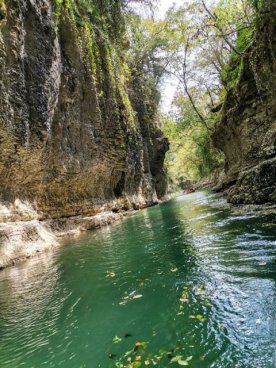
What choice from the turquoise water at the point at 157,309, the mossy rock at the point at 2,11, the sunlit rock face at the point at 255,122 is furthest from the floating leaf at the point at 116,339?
the mossy rock at the point at 2,11

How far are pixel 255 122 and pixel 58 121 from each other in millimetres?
9958

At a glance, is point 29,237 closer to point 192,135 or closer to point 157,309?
point 157,309

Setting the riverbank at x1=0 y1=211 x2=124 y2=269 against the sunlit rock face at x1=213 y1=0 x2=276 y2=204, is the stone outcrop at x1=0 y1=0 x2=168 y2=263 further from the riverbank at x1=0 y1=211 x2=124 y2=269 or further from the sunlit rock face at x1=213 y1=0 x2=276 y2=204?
the sunlit rock face at x1=213 y1=0 x2=276 y2=204

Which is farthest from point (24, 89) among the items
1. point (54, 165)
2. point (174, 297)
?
point (174, 297)

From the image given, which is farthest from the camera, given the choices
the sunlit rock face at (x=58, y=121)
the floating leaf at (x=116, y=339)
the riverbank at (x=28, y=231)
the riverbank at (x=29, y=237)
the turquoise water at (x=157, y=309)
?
the sunlit rock face at (x=58, y=121)

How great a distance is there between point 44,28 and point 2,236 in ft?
27.7

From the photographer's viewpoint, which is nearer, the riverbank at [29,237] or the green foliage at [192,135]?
the riverbank at [29,237]

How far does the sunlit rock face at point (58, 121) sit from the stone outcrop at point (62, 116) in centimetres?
4

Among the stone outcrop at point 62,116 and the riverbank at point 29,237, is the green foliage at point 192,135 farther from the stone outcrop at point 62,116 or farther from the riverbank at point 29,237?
the riverbank at point 29,237

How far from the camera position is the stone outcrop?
32.7 feet

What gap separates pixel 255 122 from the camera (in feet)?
44.7

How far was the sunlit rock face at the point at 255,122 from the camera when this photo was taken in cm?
918

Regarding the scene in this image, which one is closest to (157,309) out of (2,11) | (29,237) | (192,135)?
(29,237)

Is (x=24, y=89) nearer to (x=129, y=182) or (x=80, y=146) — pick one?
(x=80, y=146)
